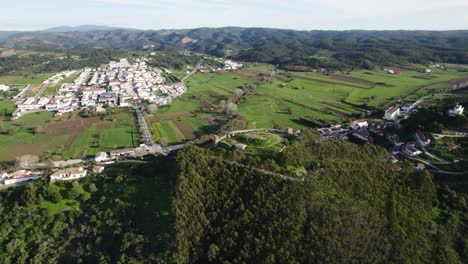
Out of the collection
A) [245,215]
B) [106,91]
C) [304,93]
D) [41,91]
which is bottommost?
[41,91]

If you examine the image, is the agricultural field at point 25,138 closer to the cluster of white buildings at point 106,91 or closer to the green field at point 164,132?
Answer: the cluster of white buildings at point 106,91

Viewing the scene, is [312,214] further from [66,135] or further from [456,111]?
[66,135]

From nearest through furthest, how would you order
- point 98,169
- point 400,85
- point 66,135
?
point 98,169
point 66,135
point 400,85

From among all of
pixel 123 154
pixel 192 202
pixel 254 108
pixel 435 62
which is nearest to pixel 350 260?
pixel 192 202

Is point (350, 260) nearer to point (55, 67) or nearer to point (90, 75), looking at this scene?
point (90, 75)

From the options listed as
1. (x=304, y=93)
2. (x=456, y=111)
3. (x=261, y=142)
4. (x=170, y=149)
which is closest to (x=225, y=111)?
(x=170, y=149)

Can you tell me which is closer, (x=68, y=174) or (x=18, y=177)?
(x=68, y=174)
